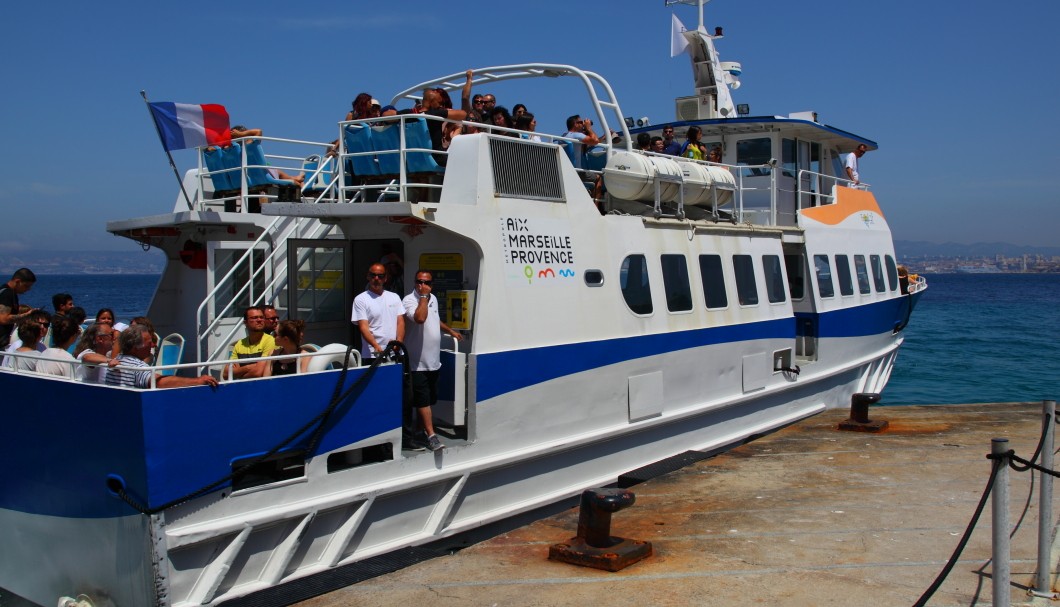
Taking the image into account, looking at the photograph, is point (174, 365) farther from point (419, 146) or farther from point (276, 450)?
point (419, 146)

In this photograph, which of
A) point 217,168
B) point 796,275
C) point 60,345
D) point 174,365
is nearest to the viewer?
point 174,365

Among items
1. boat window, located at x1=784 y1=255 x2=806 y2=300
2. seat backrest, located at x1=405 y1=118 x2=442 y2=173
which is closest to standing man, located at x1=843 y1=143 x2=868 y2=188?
boat window, located at x1=784 y1=255 x2=806 y2=300

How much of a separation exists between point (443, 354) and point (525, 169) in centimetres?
189

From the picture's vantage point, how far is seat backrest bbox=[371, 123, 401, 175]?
7801 millimetres

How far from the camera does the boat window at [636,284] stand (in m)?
8.91

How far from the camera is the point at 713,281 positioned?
33.7 feet

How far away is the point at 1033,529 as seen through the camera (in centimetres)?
689

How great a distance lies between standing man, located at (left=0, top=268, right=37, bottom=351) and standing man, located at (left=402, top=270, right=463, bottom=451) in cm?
328

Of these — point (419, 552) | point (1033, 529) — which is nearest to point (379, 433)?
point (419, 552)

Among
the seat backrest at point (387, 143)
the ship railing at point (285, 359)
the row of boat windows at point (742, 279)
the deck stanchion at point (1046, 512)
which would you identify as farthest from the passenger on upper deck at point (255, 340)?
the deck stanchion at point (1046, 512)

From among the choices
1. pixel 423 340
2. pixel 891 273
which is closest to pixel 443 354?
pixel 423 340

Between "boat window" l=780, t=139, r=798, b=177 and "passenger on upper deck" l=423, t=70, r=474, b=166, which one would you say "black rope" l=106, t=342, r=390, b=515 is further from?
"boat window" l=780, t=139, r=798, b=177

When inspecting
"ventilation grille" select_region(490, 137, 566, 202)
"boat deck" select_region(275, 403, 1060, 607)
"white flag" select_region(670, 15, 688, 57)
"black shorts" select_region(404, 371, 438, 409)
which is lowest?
"boat deck" select_region(275, 403, 1060, 607)

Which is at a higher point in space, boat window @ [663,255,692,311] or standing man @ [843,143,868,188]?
standing man @ [843,143,868,188]
